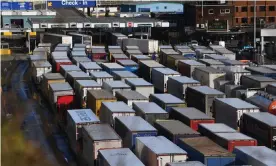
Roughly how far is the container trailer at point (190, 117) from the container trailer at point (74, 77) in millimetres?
7683

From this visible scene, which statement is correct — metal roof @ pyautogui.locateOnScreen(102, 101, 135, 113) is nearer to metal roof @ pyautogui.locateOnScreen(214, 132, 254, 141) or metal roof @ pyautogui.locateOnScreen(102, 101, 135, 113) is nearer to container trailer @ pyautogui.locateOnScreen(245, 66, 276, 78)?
metal roof @ pyautogui.locateOnScreen(214, 132, 254, 141)

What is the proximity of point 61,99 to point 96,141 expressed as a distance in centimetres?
862

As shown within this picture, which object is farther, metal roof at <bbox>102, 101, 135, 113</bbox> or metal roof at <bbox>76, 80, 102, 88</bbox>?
metal roof at <bbox>76, 80, 102, 88</bbox>

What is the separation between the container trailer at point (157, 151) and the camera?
14.4 meters

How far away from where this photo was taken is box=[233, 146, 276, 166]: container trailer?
13.9 m

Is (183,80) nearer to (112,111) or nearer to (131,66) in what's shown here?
(131,66)

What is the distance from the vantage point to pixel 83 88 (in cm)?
2433

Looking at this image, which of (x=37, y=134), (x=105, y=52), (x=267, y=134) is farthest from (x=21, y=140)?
(x=105, y=52)

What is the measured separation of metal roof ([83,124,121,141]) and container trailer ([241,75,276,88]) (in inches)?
367

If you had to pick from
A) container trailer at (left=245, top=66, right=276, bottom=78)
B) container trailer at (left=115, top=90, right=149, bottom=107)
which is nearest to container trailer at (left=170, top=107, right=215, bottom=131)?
container trailer at (left=115, top=90, right=149, bottom=107)

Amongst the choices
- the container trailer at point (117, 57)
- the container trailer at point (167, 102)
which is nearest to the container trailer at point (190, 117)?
the container trailer at point (167, 102)

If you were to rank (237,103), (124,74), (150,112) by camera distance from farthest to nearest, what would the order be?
(124,74), (237,103), (150,112)

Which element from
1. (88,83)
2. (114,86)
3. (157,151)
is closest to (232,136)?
(157,151)

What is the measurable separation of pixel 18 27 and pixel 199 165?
44070 mm
